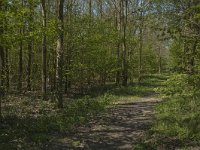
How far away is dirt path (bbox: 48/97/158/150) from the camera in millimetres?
11555

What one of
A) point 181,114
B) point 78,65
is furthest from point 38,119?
point 78,65

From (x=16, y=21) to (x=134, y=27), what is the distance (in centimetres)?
3095

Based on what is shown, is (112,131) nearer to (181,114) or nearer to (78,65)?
(181,114)

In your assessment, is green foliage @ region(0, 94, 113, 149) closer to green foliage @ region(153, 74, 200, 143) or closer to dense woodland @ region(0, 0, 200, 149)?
dense woodland @ region(0, 0, 200, 149)

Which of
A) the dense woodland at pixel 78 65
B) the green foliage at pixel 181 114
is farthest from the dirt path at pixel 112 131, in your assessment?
the green foliage at pixel 181 114

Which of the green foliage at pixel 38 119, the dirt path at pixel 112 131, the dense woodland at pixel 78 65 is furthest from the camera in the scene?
the dense woodland at pixel 78 65

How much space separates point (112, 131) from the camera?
44.6ft

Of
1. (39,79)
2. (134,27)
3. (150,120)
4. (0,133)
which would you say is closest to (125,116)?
(150,120)

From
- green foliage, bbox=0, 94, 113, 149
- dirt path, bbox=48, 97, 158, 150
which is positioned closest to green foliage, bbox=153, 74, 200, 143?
dirt path, bbox=48, 97, 158, 150

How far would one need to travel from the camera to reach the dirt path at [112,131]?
11.6 metres

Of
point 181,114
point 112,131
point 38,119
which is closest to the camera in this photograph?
point 112,131

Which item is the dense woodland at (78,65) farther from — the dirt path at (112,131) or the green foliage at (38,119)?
the dirt path at (112,131)

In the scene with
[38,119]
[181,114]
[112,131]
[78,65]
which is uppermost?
[78,65]

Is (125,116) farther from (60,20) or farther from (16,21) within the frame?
(16,21)
